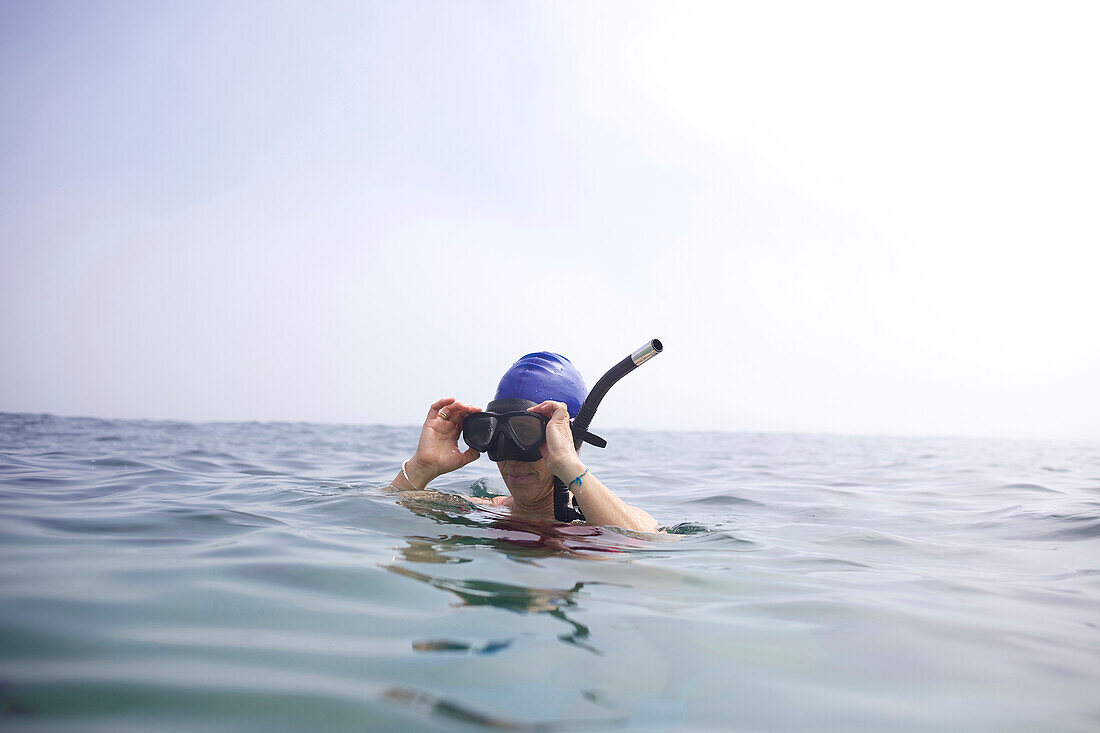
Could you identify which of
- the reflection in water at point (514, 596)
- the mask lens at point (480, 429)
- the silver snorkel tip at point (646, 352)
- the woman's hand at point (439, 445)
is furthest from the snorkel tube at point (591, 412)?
the reflection in water at point (514, 596)

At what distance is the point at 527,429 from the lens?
12.5 feet

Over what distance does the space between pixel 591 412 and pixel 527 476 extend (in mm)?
538

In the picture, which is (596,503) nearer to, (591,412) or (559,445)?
(559,445)

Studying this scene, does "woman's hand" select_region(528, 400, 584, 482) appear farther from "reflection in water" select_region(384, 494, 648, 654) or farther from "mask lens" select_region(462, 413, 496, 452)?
"reflection in water" select_region(384, 494, 648, 654)

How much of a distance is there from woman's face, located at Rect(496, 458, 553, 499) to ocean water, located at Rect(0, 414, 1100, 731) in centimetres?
21

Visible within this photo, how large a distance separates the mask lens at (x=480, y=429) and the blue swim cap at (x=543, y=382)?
0.30 m

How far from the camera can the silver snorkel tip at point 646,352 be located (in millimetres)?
3885

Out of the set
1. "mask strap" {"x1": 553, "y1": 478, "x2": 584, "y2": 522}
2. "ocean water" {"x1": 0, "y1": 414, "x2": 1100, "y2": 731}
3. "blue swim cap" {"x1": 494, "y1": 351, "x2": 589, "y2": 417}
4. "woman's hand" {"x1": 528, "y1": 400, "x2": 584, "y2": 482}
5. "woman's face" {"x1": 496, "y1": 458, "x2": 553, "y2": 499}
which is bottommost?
"ocean water" {"x1": 0, "y1": 414, "x2": 1100, "y2": 731}

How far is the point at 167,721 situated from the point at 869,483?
30.6 feet

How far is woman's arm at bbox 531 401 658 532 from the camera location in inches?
145

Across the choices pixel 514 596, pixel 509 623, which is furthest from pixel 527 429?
pixel 509 623

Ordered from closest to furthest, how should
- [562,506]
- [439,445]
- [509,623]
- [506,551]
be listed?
[509,623]
[506,551]
[562,506]
[439,445]

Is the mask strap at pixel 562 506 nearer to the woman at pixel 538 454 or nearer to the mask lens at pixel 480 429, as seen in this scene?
the woman at pixel 538 454

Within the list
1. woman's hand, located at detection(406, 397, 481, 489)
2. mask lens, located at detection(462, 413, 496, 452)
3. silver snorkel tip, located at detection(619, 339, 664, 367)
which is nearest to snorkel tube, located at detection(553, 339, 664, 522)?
silver snorkel tip, located at detection(619, 339, 664, 367)
